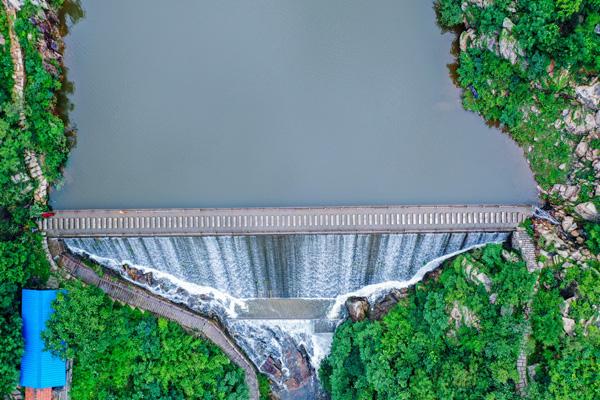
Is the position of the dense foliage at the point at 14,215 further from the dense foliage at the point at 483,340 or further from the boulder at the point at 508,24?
the boulder at the point at 508,24

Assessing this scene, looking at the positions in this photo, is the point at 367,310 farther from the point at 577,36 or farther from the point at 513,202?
the point at 577,36

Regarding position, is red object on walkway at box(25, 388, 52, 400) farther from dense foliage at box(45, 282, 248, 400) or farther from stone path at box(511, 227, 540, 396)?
stone path at box(511, 227, 540, 396)

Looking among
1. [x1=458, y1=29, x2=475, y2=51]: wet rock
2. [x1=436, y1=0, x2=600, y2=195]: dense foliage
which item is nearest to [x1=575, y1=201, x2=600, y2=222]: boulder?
[x1=436, y1=0, x2=600, y2=195]: dense foliage

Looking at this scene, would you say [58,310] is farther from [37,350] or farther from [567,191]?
[567,191]

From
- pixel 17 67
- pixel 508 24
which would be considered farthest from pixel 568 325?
pixel 17 67

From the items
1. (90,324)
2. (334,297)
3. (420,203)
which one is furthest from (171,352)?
(420,203)

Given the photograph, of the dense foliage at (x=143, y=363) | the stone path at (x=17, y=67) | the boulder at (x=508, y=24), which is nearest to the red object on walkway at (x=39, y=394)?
the dense foliage at (x=143, y=363)
